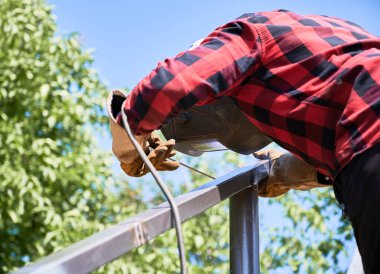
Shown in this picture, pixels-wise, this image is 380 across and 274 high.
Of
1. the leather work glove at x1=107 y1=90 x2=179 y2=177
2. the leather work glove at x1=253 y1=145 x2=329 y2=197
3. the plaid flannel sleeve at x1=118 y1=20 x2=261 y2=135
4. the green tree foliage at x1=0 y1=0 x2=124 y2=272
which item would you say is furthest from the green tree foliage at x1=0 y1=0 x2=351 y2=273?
the plaid flannel sleeve at x1=118 y1=20 x2=261 y2=135

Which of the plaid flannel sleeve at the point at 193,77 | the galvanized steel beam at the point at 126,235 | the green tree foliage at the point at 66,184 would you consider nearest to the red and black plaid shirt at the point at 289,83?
the plaid flannel sleeve at the point at 193,77

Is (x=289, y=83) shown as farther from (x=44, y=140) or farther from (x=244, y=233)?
(x=44, y=140)

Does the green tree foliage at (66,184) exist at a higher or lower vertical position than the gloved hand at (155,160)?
lower

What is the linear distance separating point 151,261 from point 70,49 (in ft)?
3.96

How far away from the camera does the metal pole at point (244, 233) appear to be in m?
1.34

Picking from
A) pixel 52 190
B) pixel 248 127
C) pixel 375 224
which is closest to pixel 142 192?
pixel 52 190

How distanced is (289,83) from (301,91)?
3 cm

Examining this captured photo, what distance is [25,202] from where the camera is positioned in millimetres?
3301

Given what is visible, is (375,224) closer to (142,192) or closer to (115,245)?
(115,245)

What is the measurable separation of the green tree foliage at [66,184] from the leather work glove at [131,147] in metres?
1.74

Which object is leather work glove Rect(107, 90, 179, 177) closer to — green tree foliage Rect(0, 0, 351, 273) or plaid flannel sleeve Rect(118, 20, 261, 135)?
plaid flannel sleeve Rect(118, 20, 261, 135)

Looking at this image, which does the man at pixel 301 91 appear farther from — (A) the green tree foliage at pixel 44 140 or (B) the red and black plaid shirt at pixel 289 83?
(A) the green tree foliage at pixel 44 140

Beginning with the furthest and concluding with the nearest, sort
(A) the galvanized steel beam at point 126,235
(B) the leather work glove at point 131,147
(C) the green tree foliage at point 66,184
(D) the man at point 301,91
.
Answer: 1. (C) the green tree foliage at point 66,184
2. (B) the leather work glove at point 131,147
3. (D) the man at point 301,91
4. (A) the galvanized steel beam at point 126,235

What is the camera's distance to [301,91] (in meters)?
1.07
